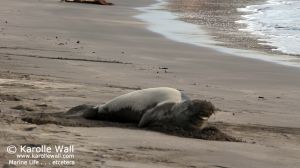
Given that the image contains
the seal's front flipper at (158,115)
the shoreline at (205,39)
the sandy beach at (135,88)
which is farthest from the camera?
the shoreline at (205,39)

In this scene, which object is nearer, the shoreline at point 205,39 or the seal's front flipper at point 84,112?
the seal's front flipper at point 84,112

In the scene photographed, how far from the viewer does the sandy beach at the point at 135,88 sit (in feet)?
15.9

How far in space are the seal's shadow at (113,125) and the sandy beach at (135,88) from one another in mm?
140

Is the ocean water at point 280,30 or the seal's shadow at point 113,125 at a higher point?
the seal's shadow at point 113,125

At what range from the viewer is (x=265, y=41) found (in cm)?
1622

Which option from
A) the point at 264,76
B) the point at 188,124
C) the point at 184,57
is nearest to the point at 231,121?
the point at 188,124

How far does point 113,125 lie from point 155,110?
407 mm

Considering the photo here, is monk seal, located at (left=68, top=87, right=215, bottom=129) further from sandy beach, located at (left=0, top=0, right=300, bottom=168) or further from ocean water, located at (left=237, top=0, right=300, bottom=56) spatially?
ocean water, located at (left=237, top=0, right=300, bottom=56)

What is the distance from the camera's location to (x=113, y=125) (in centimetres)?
Answer: 591

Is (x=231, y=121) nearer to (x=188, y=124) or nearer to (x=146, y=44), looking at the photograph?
(x=188, y=124)

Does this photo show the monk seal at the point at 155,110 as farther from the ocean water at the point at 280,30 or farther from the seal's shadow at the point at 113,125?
the ocean water at the point at 280,30

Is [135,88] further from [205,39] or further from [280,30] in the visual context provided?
[280,30]

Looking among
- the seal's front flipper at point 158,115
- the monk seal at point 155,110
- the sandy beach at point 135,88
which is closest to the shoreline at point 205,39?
the sandy beach at point 135,88

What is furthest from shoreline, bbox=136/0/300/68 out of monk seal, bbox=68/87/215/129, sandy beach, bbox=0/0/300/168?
monk seal, bbox=68/87/215/129
